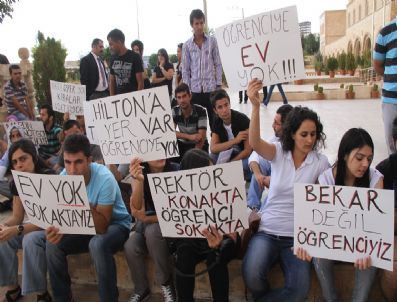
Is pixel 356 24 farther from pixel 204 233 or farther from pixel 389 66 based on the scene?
pixel 204 233

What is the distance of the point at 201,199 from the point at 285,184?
0.60m

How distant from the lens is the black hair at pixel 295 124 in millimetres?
2770

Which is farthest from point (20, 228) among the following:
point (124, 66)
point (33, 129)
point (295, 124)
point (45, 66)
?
point (45, 66)

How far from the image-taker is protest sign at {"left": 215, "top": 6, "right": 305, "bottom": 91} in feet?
9.87

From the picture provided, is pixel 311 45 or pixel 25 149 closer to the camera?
pixel 25 149

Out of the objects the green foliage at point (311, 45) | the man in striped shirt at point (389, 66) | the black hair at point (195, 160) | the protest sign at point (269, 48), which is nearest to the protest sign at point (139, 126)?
the black hair at point (195, 160)

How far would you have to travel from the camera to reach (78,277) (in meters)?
3.60

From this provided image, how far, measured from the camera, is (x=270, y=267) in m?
2.75

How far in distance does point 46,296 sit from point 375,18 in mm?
41493

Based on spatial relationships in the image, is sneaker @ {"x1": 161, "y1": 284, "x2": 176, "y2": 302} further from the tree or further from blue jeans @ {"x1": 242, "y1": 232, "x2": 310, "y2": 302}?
the tree

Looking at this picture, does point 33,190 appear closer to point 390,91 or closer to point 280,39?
point 280,39

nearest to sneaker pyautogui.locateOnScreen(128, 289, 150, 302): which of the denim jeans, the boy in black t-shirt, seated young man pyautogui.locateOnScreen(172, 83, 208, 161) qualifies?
the denim jeans

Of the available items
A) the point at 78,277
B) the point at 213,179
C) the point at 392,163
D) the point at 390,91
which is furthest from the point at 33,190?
the point at 390,91

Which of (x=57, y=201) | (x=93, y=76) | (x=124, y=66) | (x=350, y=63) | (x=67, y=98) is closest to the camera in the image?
(x=57, y=201)
